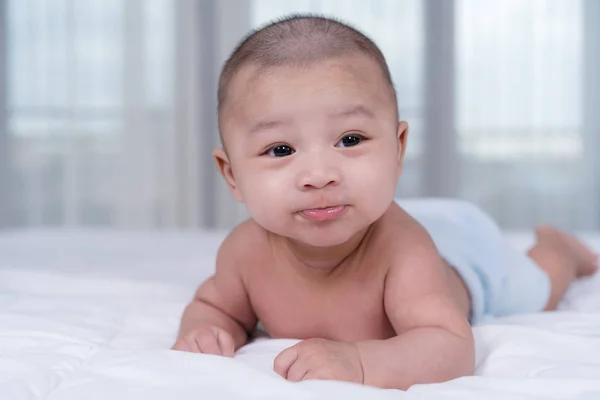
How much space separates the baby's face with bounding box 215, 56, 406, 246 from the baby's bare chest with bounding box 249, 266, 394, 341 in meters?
0.14

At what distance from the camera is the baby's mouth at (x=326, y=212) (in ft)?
2.94

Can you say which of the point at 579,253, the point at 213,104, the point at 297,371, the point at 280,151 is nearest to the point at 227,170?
the point at 280,151

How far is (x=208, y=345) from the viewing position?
3.14ft

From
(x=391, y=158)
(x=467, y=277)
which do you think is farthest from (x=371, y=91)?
(x=467, y=277)

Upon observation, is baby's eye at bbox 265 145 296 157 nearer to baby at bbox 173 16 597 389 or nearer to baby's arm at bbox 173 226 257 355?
baby at bbox 173 16 597 389

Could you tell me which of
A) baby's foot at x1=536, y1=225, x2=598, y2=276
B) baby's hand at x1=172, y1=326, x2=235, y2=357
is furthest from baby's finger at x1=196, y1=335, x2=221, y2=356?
baby's foot at x1=536, y1=225, x2=598, y2=276

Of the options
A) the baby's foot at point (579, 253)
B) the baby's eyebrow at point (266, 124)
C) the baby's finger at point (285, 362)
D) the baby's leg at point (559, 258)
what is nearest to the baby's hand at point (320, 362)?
the baby's finger at point (285, 362)

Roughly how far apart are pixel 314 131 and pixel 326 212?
101 mm

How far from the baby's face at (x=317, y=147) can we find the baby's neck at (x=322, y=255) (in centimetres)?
10

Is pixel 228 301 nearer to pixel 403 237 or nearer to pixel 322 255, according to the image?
pixel 322 255

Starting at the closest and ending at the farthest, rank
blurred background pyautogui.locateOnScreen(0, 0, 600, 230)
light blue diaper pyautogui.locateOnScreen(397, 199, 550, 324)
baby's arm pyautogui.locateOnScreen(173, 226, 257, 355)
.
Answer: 1. baby's arm pyautogui.locateOnScreen(173, 226, 257, 355)
2. light blue diaper pyautogui.locateOnScreen(397, 199, 550, 324)
3. blurred background pyautogui.locateOnScreen(0, 0, 600, 230)

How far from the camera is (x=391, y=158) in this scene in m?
0.93

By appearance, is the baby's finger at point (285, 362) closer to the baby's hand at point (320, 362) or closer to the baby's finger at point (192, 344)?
the baby's hand at point (320, 362)

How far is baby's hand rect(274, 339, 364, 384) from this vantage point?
2.52 feet
